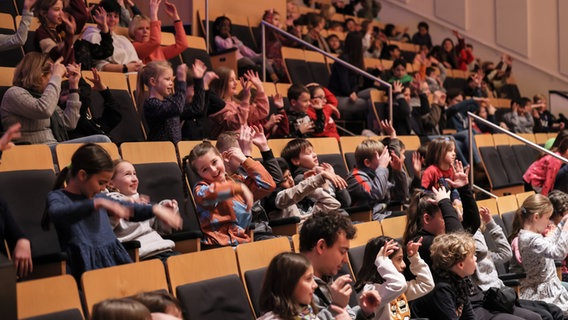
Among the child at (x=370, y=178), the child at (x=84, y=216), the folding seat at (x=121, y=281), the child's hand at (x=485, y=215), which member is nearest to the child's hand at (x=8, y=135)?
the child at (x=84, y=216)

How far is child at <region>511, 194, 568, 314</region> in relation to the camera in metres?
3.70

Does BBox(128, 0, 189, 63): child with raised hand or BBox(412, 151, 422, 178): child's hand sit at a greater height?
BBox(128, 0, 189, 63): child with raised hand

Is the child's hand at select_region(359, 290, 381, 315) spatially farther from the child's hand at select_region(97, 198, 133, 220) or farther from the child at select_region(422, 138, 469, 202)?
the child at select_region(422, 138, 469, 202)

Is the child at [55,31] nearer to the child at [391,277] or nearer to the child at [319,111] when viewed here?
the child at [319,111]

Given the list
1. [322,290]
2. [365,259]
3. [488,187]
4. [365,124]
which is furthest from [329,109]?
[322,290]

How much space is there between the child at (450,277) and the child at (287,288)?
3.16 feet

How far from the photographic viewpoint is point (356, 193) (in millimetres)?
4008

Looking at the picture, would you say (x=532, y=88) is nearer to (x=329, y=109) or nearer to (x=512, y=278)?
(x=329, y=109)

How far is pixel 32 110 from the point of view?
3.21 metres

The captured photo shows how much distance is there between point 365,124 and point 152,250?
3.62 m

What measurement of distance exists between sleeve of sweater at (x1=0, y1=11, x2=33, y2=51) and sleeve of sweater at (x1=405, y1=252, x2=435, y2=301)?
2140mm

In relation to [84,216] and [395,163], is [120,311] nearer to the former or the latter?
[84,216]

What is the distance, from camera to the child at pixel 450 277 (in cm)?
302

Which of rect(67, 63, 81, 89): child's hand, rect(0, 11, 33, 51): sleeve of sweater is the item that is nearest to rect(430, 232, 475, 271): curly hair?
rect(67, 63, 81, 89): child's hand
